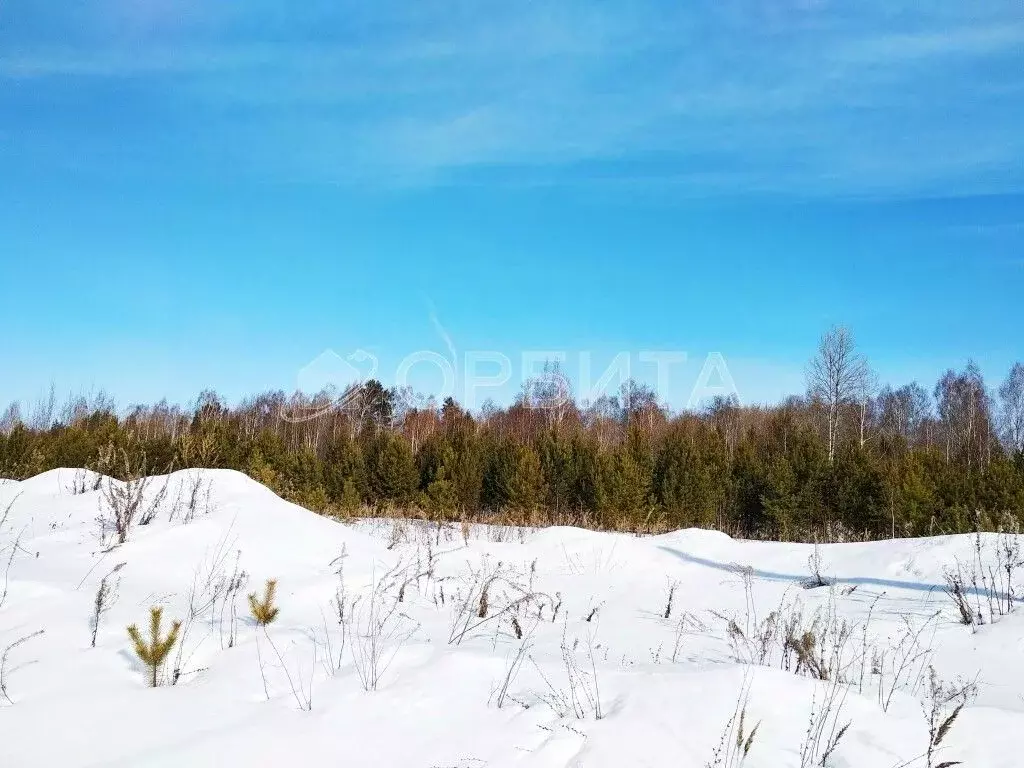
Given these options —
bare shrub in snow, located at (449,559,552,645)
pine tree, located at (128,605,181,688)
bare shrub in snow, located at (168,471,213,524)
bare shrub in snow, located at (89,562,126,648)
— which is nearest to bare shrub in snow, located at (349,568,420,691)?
bare shrub in snow, located at (449,559,552,645)

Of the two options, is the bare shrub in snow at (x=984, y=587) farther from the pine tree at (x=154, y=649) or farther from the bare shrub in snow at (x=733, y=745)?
the pine tree at (x=154, y=649)

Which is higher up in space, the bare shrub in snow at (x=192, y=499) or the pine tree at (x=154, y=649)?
the bare shrub in snow at (x=192, y=499)

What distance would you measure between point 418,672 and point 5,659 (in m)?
1.83

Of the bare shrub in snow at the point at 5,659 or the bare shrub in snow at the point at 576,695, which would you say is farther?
the bare shrub in snow at the point at 576,695

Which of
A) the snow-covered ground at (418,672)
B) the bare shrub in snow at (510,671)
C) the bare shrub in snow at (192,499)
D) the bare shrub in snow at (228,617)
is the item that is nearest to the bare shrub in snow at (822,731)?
the snow-covered ground at (418,672)

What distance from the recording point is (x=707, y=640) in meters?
5.03

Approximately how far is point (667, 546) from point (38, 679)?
26.2 feet

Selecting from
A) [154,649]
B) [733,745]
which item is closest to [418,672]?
[154,649]

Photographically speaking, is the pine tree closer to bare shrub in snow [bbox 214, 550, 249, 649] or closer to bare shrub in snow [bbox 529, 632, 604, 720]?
bare shrub in snow [bbox 214, 550, 249, 649]

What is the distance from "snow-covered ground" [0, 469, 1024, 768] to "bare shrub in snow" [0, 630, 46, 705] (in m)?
0.02

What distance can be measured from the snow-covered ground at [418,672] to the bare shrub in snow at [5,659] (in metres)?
0.02

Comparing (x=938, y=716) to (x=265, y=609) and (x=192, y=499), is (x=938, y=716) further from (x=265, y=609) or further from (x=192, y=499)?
(x=192, y=499)

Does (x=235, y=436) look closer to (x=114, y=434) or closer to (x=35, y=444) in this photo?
(x=114, y=434)

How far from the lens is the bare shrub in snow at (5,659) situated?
267 centimetres
